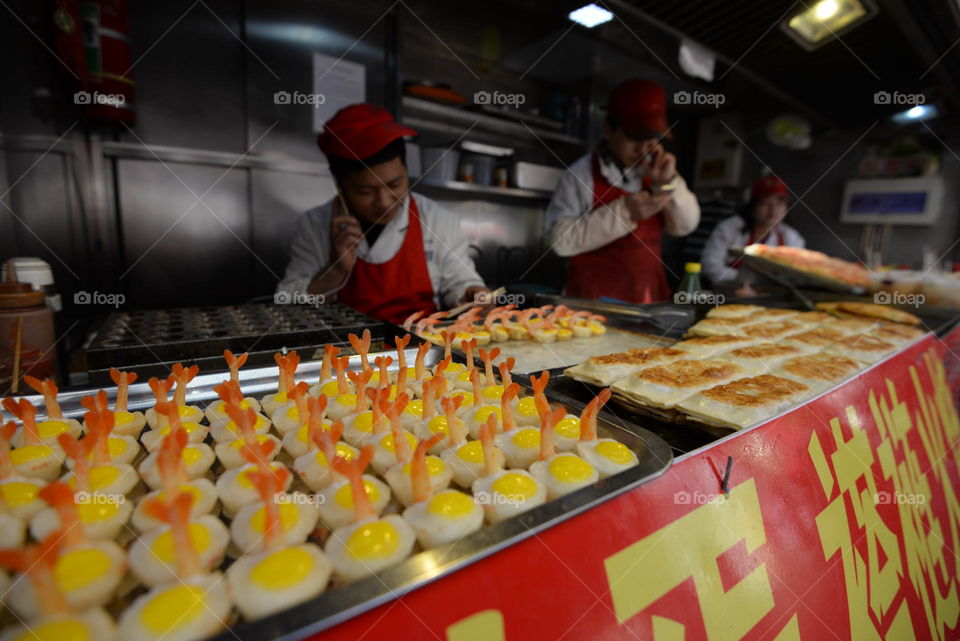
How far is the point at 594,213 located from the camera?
3201 mm

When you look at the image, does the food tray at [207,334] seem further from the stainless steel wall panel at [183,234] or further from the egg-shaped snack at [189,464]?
the stainless steel wall panel at [183,234]

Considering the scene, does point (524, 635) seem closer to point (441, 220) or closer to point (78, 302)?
point (441, 220)

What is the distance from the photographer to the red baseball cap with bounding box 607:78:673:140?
284cm

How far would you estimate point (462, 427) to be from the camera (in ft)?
2.98

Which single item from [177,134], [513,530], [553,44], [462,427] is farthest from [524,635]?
[553,44]

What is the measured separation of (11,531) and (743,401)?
135cm

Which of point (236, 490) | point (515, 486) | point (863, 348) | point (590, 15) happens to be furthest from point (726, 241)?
point (236, 490)

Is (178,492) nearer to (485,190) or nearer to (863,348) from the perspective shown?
(863,348)

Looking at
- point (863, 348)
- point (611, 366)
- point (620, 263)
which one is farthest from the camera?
point (620, 263)

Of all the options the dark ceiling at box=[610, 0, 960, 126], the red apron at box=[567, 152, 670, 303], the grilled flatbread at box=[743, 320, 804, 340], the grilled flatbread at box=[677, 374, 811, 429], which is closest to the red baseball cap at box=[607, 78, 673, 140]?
the dark ceiling at box=[610, 0, 960, 126]

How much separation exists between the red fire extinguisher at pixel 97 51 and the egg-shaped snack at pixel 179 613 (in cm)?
307

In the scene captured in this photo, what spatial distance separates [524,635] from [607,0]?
241 cm

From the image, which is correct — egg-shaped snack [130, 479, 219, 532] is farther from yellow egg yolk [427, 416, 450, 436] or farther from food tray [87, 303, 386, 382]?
food tray [87, 303, 386, 382]

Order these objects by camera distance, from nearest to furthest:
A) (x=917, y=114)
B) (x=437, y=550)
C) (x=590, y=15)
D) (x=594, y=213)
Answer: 1. (x=437, y=550)
2. (x=590, y=15)
3. (x=594, y=213)
4. (x=917, y=114)
